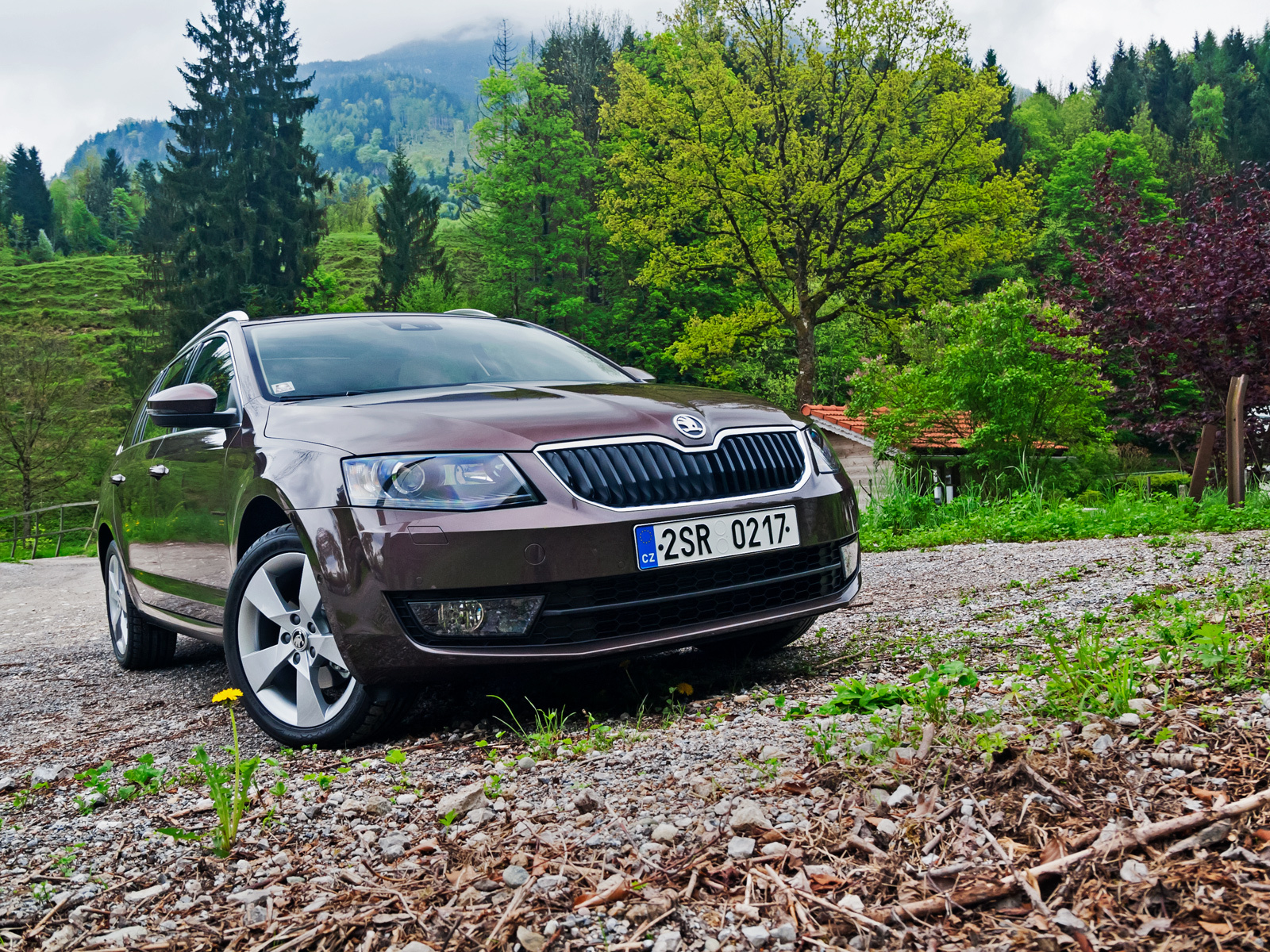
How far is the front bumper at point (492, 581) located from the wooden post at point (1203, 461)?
27.8ft

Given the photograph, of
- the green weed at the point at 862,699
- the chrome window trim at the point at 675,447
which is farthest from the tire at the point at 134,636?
the green weed at the point at 862,699

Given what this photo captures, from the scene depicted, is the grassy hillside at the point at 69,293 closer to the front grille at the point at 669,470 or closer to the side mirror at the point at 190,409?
the side mirror at the point at 190,409

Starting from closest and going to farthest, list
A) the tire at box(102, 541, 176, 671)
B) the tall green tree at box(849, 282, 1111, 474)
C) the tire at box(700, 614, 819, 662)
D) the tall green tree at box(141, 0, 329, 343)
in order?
the tire at box(700, 614, 819, 662) < the tire at box(102, 541, 176, 671) < the tall green tree at box(849, 282, 1111, 474) < the tall green tree at box(141, 0, 329, 343)

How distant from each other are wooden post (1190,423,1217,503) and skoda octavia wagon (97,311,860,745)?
756 centimetres

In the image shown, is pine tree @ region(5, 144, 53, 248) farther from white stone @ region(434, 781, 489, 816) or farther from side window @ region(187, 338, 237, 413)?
white stone @ region(434, 781, 489, 816)

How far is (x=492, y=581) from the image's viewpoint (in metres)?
2.98

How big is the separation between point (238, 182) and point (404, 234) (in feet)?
27.6

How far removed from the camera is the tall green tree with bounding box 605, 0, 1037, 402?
93.0 ft

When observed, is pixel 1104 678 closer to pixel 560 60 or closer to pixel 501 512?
Result: pixel 501 512

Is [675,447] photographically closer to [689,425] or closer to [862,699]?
[689,425]

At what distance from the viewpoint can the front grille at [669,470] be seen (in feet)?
10.3

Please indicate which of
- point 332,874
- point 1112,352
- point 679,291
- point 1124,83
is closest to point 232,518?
point 332,874

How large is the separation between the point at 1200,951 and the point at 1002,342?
56.6 feet

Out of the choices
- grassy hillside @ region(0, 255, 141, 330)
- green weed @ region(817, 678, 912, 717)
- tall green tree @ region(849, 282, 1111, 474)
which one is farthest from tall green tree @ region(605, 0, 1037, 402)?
grassy hillside @ region(0, 255, 141, 330)
